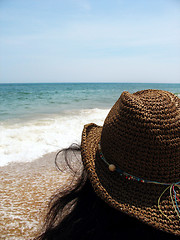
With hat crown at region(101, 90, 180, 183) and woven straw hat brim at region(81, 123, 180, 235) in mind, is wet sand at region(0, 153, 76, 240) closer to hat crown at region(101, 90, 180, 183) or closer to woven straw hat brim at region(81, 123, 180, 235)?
woven straw hat brim at region(81, 123, 180, 235)

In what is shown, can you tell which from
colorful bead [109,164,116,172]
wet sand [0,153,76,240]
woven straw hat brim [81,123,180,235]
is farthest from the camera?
wet sand [0,153,76,240]

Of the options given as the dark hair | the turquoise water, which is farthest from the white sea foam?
the turquoise water

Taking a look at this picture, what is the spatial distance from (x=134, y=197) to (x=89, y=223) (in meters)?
0.50

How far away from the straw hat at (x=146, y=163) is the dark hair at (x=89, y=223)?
1.05 feet

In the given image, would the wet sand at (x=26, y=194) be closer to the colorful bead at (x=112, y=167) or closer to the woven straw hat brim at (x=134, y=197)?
the woven straw hat brim at (x=134, y=197)

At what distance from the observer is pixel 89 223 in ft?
4.64

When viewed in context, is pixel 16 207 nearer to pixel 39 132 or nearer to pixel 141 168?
pixel 141 168

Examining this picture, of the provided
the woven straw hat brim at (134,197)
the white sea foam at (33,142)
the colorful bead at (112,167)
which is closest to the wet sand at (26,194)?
Result: the white sea foam at (33,142)

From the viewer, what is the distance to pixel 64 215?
5.15 feet

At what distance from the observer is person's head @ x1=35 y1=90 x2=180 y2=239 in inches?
42.7

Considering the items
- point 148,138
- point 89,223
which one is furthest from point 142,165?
point 89,223

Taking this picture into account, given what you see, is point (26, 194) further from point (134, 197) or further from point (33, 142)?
point (33, 142)

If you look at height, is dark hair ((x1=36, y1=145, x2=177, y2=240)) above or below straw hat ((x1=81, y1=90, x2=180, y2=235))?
below

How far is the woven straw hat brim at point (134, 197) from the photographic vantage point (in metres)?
1.03
